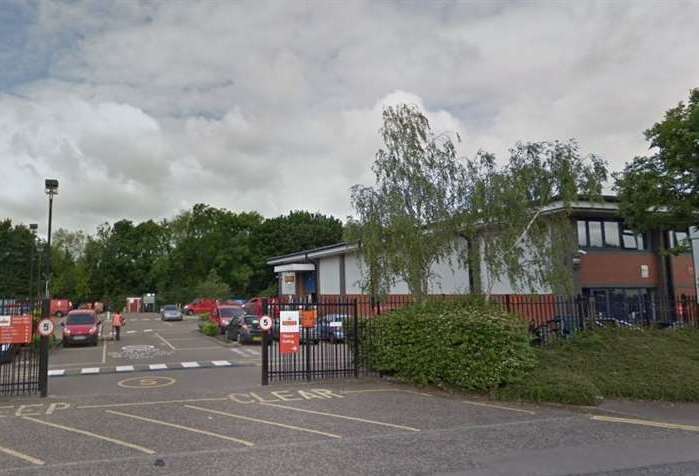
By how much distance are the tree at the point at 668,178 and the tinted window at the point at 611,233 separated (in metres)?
6.17

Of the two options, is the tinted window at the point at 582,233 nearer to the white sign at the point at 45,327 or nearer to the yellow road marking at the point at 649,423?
the yellow road marking at the point at 649,423

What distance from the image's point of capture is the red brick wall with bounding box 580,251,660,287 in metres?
23.8

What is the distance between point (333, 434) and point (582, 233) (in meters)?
18.5

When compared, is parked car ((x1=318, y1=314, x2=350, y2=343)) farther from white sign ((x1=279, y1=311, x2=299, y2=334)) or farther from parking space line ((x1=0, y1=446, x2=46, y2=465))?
parking space line ((x1=0, y1=446, x2=46, y2=465))

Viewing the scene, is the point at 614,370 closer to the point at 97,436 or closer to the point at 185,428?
the point at 185,428

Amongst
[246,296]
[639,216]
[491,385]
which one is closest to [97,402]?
[491,385]

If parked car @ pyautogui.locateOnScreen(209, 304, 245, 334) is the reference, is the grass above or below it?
below

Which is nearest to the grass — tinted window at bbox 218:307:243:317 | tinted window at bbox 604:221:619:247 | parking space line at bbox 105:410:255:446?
parking space line at bbox 105:410:255:446

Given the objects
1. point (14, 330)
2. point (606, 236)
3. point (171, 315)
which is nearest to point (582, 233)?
point (606, 236)

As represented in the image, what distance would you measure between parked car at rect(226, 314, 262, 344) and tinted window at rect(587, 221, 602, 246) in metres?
14.3

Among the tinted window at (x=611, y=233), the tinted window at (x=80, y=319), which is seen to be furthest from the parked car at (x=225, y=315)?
the tinted window at (x=611, y=233)

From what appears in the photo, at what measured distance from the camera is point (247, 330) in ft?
82.6

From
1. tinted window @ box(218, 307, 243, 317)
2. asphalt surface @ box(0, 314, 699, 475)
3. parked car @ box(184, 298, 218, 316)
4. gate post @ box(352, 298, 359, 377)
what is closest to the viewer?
asphalt surface @ box(0, 314, 699, 475)

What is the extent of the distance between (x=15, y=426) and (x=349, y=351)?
7585 millimetres
